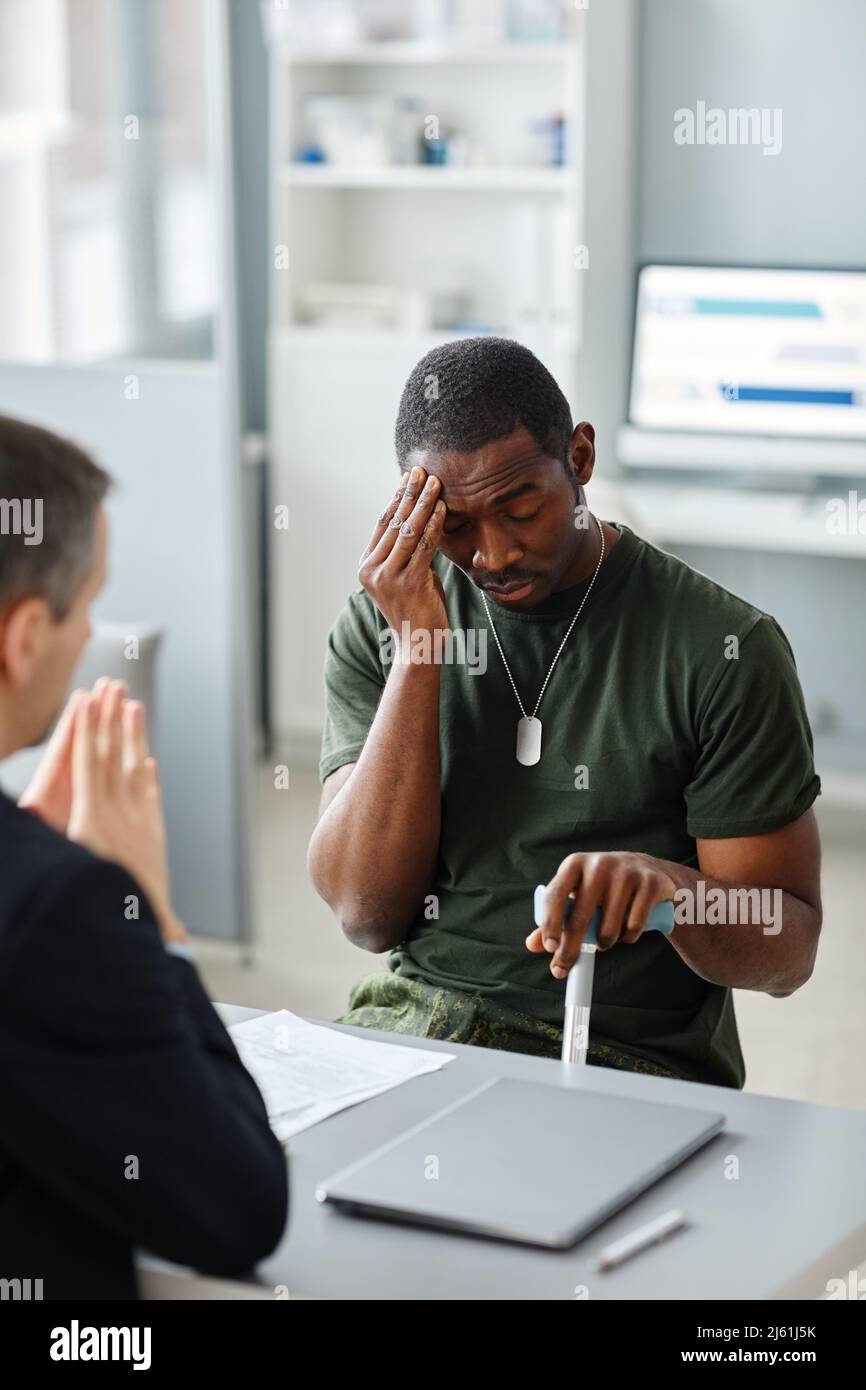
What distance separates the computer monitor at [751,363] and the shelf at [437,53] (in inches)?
27.9

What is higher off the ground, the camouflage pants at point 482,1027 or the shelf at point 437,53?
the shelf at point 437,53

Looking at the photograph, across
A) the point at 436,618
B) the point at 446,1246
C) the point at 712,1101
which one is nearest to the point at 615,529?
the point at 436,618

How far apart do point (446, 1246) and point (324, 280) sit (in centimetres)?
415

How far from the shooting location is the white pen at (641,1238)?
1.09m

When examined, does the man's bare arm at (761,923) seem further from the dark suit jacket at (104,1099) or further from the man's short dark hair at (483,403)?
the dark suit jacket at (104,1099)

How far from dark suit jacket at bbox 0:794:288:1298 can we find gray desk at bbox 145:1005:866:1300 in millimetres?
103

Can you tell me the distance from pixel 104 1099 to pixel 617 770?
0.77m

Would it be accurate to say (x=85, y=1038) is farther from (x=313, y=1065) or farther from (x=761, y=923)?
(x=761, y=923)

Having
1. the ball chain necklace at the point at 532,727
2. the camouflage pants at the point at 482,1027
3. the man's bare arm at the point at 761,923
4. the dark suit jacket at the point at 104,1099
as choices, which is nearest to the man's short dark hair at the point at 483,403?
the ball chain necklace at the point at 532,727

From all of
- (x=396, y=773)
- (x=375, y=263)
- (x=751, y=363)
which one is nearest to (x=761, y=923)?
(x=396, y=773)

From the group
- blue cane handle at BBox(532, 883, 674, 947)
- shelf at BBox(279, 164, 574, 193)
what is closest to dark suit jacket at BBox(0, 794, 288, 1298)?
blue cane handle at BBox(532, 883, 674, 947)

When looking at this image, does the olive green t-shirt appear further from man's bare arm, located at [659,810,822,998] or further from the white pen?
the white pen

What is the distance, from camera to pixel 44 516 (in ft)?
3.27

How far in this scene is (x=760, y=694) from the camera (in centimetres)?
158
